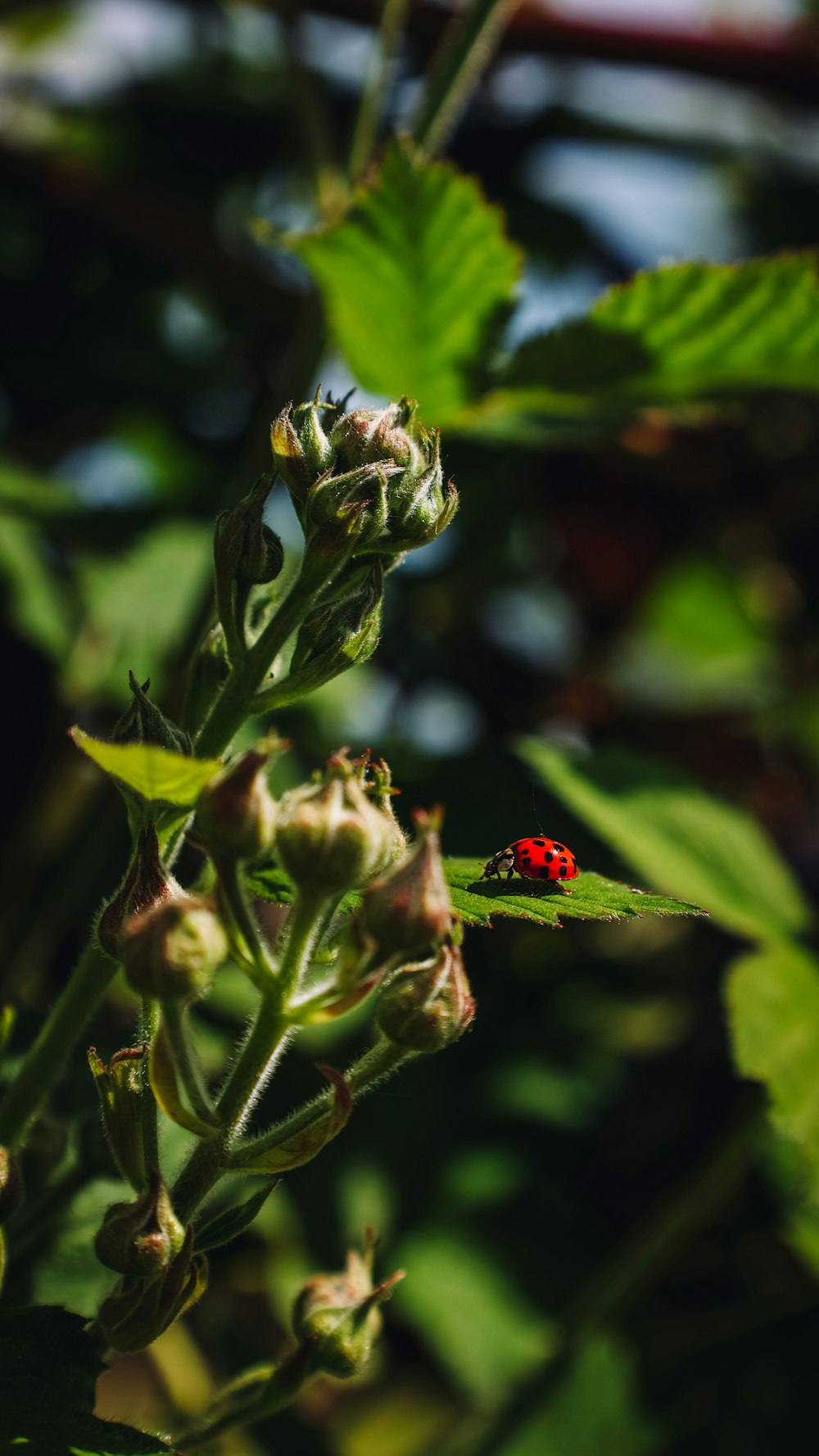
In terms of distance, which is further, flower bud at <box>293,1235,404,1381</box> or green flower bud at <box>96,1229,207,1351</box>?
flower bud at <box>293,1235,404,1381</box>

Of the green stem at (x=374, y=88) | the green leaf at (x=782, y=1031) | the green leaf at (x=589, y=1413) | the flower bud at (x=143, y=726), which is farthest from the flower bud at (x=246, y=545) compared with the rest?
the green leaf at (x=589, y=1413)

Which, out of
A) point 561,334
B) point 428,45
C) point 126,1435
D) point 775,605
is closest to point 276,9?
point 428,45

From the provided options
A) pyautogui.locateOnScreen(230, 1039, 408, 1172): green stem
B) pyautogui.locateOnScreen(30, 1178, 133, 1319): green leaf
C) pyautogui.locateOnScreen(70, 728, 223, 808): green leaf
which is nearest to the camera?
pyautogui.locateOnScreen(70, 728, 223, 808): green leaf

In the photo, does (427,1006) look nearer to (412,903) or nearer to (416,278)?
(412,903)

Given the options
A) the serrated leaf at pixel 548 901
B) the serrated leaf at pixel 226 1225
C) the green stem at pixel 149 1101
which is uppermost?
the green stem at pixel 149 1101

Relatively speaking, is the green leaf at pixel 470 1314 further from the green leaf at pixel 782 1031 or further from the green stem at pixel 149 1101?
the green stem at pixel 149 1101

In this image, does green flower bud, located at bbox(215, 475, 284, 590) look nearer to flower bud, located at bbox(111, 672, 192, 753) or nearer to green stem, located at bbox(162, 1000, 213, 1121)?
flower bud, located at bbox(111, 672, 192, 753)

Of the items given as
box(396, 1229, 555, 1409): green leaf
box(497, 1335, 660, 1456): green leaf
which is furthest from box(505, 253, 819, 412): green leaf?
box(396, 1229, 555, 1409): green leaf
